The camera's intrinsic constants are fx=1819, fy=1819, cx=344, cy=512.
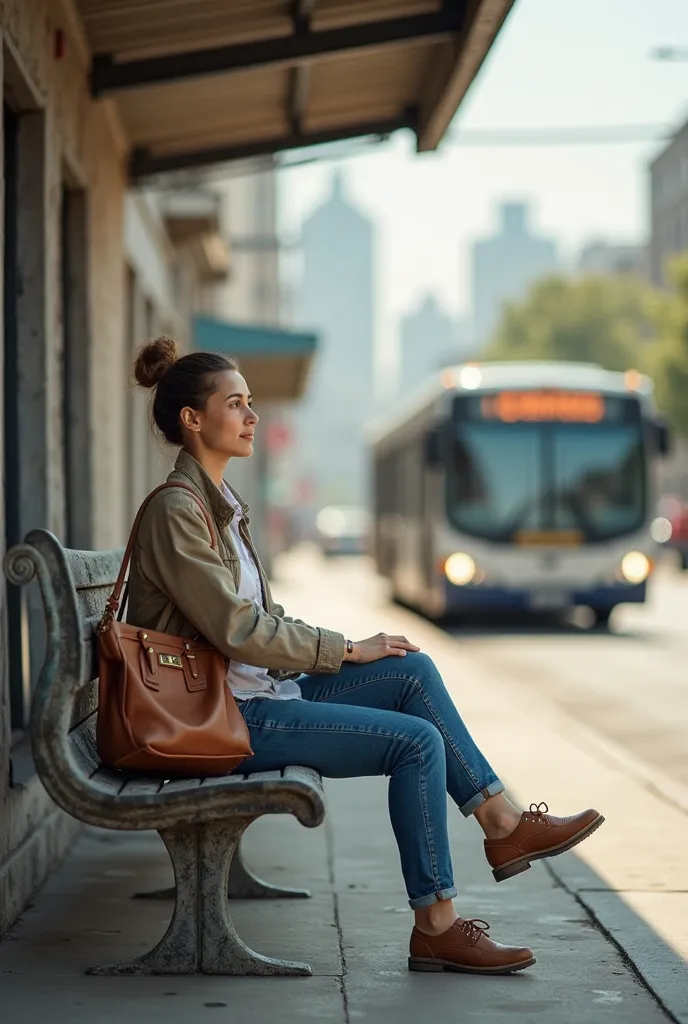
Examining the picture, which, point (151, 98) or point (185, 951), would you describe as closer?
point (185, 951)

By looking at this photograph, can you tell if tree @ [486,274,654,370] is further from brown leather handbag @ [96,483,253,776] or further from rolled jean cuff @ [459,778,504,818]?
brown leather handbag @ [96,483,253,776]

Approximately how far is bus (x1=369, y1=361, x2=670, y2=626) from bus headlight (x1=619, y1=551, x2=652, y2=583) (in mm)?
11

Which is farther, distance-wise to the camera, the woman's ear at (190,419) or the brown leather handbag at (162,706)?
the woman's ear at (190,419)

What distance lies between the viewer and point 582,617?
82.0ft

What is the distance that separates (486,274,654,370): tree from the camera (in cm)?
8388

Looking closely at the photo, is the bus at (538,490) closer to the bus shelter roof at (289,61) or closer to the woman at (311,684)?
the bus shelter roof at (289,61)

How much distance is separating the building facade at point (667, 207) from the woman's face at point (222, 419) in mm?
78324

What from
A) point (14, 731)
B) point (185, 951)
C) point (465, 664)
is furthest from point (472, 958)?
point (465, 664)

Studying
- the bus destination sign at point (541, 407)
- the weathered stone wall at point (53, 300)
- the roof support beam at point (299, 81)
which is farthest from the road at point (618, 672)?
the roof support beam at point (299, 81)

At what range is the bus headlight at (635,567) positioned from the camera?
2078 centimetres

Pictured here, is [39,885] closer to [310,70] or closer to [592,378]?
[310,70]

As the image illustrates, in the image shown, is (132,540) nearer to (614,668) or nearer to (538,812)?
(538,812)

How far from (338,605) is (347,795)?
18.1 meters

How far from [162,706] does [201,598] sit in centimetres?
31
